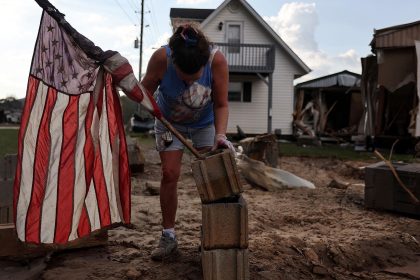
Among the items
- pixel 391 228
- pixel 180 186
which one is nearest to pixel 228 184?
pixel 391 228

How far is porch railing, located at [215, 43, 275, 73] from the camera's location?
22.4 meters

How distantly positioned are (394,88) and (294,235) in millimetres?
8662

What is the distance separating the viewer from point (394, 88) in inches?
457

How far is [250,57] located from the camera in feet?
75.0

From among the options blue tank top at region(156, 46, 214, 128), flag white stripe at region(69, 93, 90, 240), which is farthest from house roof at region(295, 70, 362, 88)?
flag white stripe at region(69, 93, 90, 240)

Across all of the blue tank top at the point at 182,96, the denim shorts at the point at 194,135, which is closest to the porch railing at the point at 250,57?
the denim shorts at the point at 194,135

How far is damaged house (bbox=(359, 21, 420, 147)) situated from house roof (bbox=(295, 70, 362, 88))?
9930mm

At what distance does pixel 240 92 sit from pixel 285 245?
20.3 m

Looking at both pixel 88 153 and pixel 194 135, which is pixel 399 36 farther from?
pixel 88 153

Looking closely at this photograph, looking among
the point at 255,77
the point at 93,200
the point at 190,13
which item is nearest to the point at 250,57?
the point at 255,77

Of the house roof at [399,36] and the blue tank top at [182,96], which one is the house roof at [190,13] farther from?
the blue tank top at [182,96]

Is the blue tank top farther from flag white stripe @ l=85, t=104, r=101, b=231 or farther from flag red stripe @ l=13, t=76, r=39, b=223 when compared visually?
flag red stripe @ l=13, t=76, r=39, b=223

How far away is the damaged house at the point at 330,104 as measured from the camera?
953 inches

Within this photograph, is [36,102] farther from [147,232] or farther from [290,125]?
[290,125]
